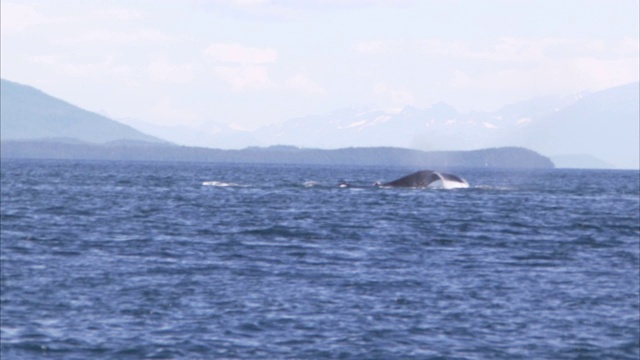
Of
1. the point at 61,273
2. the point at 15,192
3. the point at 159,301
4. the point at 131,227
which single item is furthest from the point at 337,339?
the point at 15,192

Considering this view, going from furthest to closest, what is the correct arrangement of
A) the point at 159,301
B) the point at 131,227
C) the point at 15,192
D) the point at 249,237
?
the point at 15,192
the point at 131,227
the point at 249,237
the point at 159,301

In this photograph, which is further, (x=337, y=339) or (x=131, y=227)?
(x=131, y=227)

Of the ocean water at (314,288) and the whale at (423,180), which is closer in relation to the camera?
the ocean water at (314,288)

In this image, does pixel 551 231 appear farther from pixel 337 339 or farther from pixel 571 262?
pixel 337 339

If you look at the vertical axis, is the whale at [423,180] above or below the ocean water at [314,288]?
above

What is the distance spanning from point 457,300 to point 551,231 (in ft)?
99.7

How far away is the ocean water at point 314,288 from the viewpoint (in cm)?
2848

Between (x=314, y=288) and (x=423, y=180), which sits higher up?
(x=423, y=180)

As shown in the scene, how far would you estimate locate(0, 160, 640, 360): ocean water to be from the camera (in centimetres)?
2848

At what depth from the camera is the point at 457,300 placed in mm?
34969

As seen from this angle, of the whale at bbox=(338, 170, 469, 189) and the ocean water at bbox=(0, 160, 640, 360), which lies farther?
the whale at bbox=(338, 170, 469, 189)

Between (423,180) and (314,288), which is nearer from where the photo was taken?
(314,288)

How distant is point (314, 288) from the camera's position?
36.9m

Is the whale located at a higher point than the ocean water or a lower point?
higher
